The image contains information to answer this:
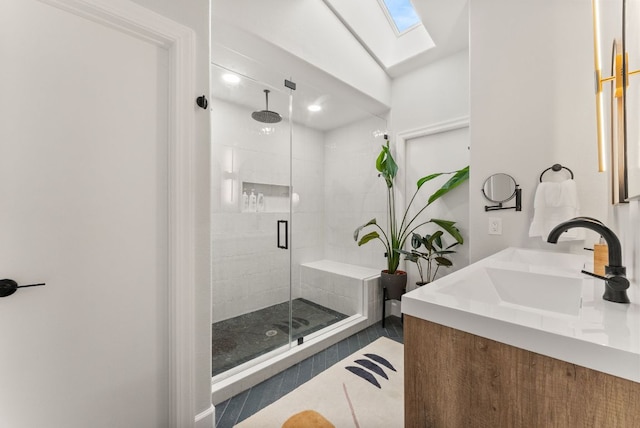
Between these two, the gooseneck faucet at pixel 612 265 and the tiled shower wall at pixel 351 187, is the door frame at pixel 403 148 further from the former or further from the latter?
the gooseneck faucet at pixel 612 265

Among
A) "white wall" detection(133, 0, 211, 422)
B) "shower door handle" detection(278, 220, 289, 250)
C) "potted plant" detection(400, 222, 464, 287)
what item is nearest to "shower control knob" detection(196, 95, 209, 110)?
"white wall" detection(133, 0, 211, 422)

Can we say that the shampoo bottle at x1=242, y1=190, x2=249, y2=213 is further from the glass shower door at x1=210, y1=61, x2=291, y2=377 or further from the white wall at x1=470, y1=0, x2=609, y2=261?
the white wall at x1=470, y1=0, x2=609, y2=261

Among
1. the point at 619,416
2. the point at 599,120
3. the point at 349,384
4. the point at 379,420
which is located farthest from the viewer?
the point at 349,384

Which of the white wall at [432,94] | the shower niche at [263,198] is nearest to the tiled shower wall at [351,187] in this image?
the white wall at [432,94]

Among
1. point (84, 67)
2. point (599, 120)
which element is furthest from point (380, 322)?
point (84, 67)

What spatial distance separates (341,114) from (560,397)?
320 centimetres

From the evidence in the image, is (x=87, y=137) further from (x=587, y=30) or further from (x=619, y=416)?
(x=587, y=30)

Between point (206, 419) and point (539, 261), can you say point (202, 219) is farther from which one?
point (539, 261)

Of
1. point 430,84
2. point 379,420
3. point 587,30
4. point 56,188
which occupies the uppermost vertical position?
A: point 430,84

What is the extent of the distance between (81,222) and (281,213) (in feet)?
Answer: 5.90

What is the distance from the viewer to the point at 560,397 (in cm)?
54

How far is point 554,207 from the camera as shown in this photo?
1.65 metres

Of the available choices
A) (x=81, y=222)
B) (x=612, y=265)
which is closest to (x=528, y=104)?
(x=612, y=265)

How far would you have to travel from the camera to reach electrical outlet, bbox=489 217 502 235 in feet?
6.38
